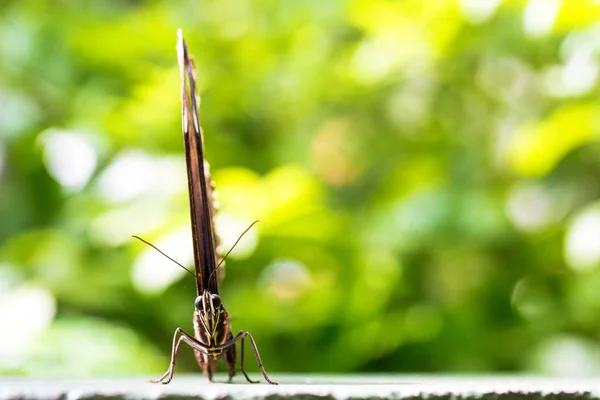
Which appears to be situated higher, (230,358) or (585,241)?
(585,241)

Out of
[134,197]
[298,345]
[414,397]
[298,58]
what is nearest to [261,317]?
[298,345]

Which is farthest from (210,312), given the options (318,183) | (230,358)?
(318,183)

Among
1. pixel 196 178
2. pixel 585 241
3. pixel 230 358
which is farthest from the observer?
pixel 585 241

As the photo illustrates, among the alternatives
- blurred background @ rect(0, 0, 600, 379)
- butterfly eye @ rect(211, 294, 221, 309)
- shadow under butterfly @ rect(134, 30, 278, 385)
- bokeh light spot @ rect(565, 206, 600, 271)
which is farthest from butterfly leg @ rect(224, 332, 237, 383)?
bokeh light spot @ rect(565, 206, 600, 271)

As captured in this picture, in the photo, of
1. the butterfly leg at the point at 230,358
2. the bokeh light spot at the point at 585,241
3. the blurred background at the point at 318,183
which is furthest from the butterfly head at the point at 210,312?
the bokeh light spot at the point at 585,241

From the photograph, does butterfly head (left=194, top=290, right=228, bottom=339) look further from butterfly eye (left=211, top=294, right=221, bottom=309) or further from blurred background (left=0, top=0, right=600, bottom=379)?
blurred background (left=0, top=0, right=600, bottom=379)

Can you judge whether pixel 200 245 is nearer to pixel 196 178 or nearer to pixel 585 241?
pixel 196 178

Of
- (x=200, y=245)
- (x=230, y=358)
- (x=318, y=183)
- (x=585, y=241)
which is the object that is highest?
(x=318, y=183)

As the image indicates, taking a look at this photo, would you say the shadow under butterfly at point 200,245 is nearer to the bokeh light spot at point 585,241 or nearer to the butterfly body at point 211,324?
the butterfly body at point 211,324

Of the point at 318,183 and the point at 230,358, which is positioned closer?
the point at 230,358
